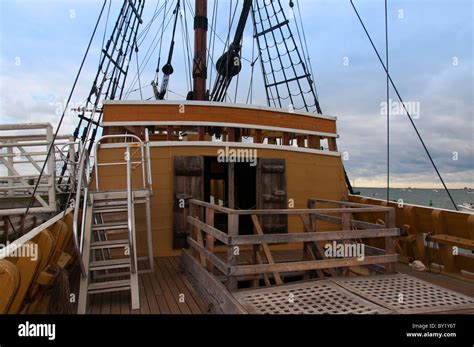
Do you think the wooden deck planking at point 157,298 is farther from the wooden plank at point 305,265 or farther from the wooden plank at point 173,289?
the wooden plank at point 305,265

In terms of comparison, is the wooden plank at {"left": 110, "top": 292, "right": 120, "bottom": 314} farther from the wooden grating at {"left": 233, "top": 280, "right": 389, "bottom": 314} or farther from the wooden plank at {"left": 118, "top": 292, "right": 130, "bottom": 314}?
the wooden grating at {"left": 233, "top": 280, "right": 389, "bottom": 314}

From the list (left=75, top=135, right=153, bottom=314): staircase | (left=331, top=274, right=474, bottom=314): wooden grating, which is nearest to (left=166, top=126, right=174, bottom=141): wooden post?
(left=75, top=135, right=153, bottom=314): staircase

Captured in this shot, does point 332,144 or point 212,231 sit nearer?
point 212,231

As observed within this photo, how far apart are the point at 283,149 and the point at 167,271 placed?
3.85 m

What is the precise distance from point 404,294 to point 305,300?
3.83 feet

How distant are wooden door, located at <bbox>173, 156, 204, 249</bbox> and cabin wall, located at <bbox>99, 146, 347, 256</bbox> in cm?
16

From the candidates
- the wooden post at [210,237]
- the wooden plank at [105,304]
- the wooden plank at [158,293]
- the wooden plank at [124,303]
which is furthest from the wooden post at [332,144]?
the wooden plank at [105,304]

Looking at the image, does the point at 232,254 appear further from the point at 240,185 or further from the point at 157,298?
the point at 240,185

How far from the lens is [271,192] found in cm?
754

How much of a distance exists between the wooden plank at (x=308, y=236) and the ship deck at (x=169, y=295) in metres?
0.58

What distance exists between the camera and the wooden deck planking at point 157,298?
404 cm

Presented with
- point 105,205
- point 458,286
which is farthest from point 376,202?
point 105,205

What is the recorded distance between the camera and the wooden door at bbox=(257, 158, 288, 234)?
293 inches

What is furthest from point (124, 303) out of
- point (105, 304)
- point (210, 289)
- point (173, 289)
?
point (210, 289)
